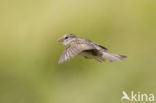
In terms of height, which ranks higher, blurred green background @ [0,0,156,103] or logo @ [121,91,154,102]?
blurred green background @ [0,0,156,103]

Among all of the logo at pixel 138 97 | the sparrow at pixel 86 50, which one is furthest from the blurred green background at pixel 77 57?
the sparrow at pixel 86 50

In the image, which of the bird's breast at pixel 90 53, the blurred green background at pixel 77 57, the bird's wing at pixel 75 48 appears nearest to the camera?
the bird's wing at pixel 75 48

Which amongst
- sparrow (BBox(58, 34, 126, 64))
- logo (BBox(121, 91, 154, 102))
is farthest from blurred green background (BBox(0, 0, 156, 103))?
sparrow (BBox(58, 34, 126, 64))

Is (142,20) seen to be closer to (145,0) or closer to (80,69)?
(145,0)

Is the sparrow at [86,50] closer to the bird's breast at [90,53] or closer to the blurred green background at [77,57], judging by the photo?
the bird's breast at [90,53]

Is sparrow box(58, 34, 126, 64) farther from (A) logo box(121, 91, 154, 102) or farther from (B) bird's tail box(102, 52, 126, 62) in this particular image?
(A) logo box(121, 91, 154, 102)

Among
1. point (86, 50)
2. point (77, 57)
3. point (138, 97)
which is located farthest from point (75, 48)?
point (77, 57)

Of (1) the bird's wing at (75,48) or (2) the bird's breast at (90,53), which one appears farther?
(2) the bird's breast at (90,53)
